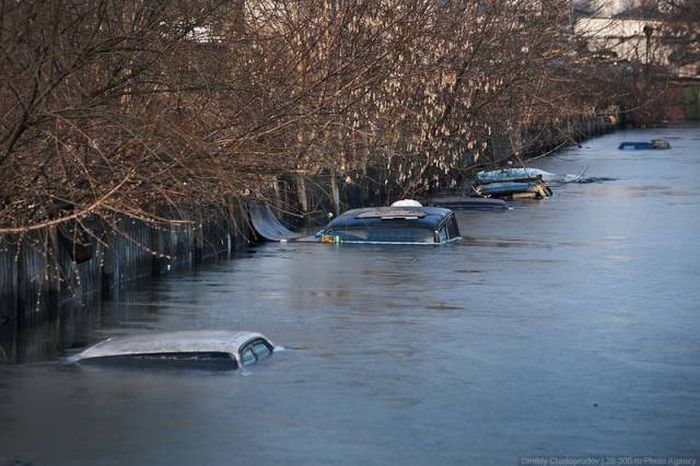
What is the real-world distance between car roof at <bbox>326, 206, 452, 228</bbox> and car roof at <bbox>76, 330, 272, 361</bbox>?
1038cm

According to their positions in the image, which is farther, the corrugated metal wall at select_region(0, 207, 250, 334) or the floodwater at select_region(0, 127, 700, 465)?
the corrugated metal wall at select_region(0, 207, 250, 334)

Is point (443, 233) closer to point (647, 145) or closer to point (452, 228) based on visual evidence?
point (452, 228)

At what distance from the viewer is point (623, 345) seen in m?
Answer: 16.7

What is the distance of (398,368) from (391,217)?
34.6ft

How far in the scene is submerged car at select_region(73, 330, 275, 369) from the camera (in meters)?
14.6

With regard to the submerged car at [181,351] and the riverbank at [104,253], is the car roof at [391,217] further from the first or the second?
the submerged car at [181,351]

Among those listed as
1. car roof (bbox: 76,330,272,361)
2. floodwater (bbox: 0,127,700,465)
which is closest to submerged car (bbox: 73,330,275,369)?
car roof (bbox: 76,330,272,361)

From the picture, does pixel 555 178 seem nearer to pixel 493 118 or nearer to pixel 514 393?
pixel 493 118

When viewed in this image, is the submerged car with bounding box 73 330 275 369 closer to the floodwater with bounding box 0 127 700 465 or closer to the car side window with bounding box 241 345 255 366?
the car side window with bounding box 241 345 255 366

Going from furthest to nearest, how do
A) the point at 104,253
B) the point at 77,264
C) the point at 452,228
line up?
the point at 452,228, the point at 104,253, the point at 77,264

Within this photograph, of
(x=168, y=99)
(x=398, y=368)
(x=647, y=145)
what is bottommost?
(x=398, y=368)

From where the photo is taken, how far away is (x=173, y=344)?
14727mm

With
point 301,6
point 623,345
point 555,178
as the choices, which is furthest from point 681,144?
point 623,345

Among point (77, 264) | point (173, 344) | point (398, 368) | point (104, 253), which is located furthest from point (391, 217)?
point (173, 344)
